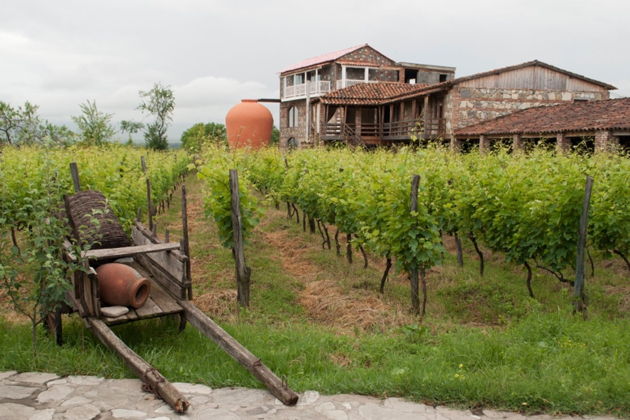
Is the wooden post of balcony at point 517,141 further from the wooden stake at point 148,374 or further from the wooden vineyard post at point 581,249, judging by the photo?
the wooden stake at point 148,374

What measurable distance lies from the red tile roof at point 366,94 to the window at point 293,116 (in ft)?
26.6

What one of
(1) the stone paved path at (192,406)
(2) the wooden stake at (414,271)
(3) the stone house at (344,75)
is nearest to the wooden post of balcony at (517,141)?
(2) the wooden stake at (414,271)

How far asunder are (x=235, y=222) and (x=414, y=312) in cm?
274

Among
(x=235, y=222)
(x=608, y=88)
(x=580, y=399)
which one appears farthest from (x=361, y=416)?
(x=608, y=88)

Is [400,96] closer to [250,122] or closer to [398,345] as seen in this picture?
[250,122]

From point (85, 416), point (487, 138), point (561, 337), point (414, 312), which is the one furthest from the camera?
point (487, 138)

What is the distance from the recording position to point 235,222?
292 inches

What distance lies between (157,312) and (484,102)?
2187 cm

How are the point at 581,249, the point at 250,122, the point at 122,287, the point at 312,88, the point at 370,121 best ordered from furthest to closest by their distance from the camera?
1. the point at 250,122
2. the point at 312,88
3. the point at 370,121
4. the point at 581,249
5. the point at 122,287

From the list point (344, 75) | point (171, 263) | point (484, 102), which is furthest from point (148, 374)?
point (344, 75)

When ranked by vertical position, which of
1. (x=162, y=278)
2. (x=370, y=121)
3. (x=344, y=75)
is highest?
(x=344, y=75)

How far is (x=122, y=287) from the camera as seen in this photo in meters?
5.05

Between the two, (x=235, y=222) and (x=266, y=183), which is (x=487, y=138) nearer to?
(x=266, y=183)

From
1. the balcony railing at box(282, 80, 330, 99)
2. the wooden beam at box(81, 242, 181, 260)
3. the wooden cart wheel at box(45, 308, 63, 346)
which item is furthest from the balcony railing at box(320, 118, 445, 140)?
the wooden cart wheel at box(45, 308, 63, 346)
